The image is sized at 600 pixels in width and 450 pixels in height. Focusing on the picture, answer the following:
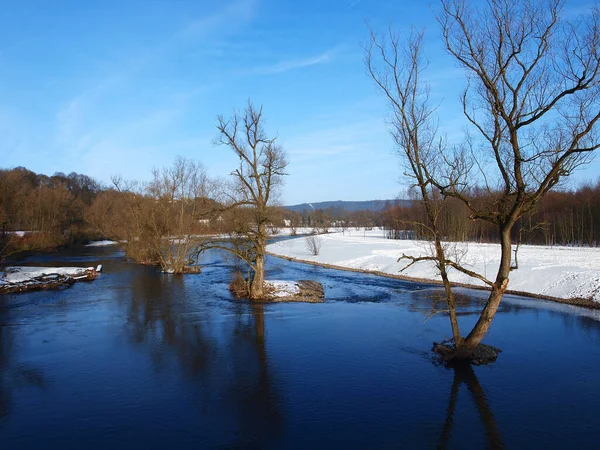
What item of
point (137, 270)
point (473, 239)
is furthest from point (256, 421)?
point (473, 239)

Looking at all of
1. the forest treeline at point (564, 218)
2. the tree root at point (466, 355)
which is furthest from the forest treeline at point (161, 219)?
the tree root at point (466, 355)

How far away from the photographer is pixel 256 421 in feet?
32.7

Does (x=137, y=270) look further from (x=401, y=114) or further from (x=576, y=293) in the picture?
(x=576, y=293)

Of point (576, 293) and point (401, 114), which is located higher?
point (401, 114)

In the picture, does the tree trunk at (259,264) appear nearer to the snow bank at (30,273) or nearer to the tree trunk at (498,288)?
the tree trunk at (498,288)

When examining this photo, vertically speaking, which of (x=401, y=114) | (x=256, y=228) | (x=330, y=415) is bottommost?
(x=330, y=415)

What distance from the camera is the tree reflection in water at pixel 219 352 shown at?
10.3 metres

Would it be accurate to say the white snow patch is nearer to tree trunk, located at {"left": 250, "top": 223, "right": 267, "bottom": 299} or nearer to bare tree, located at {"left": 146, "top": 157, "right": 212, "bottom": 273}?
bare tree, located at {"left": 146, "top": 157, "right": 212, "bottom": 273}

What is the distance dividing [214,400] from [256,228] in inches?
625

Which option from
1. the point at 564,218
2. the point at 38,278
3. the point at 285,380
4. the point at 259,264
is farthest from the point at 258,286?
the point at 564,218

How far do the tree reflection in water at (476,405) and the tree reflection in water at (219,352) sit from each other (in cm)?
405

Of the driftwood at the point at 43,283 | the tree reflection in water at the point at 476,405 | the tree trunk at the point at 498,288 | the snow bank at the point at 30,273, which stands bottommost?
the tree reflection in water at the point at 476,405

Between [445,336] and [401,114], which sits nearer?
[401,114]

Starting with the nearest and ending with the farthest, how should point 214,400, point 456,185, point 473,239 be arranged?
point 214,400, point 456,185, point 473,239
